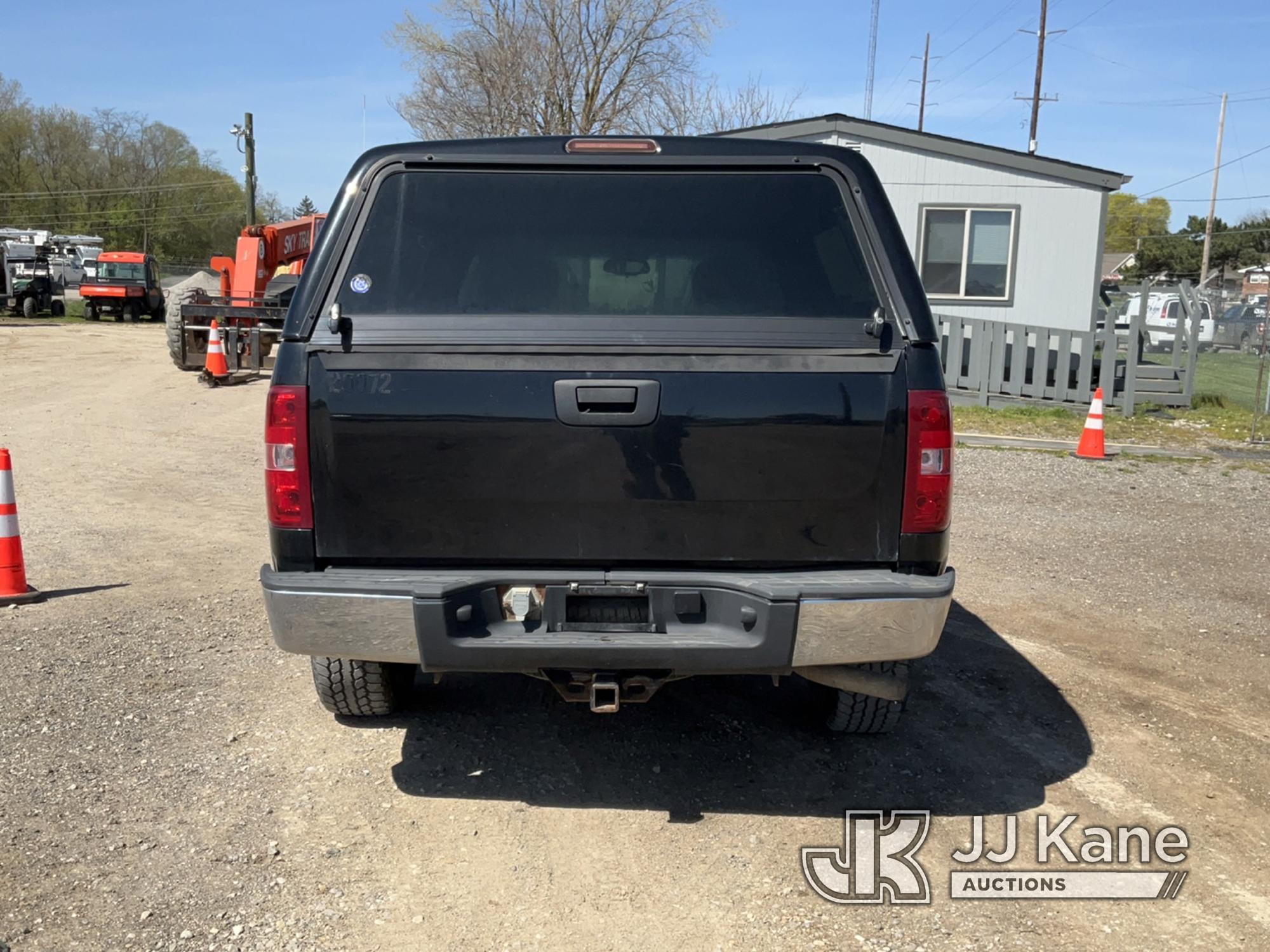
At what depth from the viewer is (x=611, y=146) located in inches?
143

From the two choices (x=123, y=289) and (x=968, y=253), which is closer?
(x=968, y=253)

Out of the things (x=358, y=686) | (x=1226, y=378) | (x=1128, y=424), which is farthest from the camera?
(x=1226, y=378)

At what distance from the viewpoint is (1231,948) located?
2936mm

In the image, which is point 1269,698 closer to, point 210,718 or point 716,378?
point 716,378

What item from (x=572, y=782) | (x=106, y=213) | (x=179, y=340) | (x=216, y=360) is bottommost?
(x=572, y=782)

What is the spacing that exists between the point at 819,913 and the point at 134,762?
8.03 feet

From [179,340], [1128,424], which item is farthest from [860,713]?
[179,340]

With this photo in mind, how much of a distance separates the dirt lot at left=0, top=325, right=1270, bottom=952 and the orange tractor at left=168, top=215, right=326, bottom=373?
457 inches

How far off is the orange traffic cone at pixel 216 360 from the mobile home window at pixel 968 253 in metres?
10.3

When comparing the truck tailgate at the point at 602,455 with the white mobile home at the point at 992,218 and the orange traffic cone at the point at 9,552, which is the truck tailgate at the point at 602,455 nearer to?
the orange traffic cone at the point at 9,552

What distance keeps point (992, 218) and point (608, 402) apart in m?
14.1

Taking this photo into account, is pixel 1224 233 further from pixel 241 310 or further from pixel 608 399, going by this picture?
pixel 608 399

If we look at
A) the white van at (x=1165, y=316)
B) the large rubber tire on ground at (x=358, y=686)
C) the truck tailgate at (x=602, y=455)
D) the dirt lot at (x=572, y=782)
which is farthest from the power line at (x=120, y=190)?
the truck tailgate at (x=602, y=455)

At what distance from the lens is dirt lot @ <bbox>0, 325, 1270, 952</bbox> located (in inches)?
120
